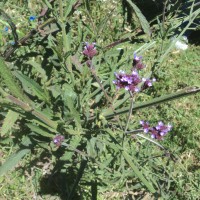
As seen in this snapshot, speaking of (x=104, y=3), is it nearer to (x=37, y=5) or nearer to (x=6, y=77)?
(x=37, y=5)

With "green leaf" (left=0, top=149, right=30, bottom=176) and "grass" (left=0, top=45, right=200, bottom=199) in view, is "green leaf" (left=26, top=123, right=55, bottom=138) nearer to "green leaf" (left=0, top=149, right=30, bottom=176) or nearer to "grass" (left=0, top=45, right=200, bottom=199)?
"green leaf" (left=0, top=149, right=30, bottom=176)

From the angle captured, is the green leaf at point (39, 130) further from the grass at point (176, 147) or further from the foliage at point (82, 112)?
the grass at point (176, 147)

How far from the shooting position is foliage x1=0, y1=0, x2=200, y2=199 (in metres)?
1.26

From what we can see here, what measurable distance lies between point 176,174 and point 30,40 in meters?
1.03

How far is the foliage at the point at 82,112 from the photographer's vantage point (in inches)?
49.4

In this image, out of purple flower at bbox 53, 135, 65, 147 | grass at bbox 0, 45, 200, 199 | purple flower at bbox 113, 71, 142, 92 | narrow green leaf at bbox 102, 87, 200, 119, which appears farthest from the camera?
grass at bbox 0, 45, 200, 199

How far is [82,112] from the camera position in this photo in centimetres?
146

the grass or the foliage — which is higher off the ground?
the foliage

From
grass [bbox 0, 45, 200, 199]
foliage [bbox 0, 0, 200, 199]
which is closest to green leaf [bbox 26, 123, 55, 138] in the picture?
foliage [bbox 0, 0, 200, 199]

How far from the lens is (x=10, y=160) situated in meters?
1.42

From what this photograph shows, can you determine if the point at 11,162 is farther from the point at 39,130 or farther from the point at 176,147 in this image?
the point at 176,147

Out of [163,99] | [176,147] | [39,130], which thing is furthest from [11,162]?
[176,147]

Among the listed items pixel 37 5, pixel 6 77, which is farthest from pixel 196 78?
pixel 6 77

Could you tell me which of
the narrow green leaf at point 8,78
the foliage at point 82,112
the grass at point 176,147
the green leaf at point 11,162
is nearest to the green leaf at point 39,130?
the foliage at point 82,112
